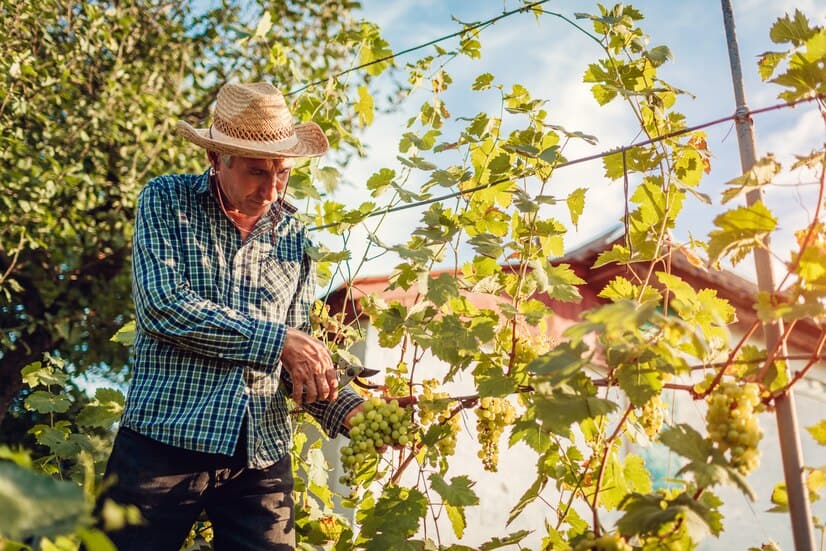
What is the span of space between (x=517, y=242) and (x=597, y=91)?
47cm

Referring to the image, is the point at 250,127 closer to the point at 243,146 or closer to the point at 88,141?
the point at 243,146

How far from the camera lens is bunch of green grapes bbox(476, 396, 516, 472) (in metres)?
2.07

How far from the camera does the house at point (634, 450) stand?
227 inches

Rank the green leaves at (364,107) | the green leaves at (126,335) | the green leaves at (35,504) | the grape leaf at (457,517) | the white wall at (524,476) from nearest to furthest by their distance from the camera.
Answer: the green leaves at (35,504) → the grape leaf at (457,517) → the green leaves at (126,335) → the green leaves at (364,107) → the white wall at (524,476)

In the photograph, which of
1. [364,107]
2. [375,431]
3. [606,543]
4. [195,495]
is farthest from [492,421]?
[364,107]

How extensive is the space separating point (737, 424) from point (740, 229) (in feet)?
1.18

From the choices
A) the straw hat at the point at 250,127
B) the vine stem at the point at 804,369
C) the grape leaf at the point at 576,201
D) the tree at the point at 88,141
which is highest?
the tree at the point at 88,141

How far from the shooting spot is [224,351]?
5.77ft

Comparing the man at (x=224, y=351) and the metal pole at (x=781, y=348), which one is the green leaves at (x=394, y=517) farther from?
the metal pole at (x=781, y=348)

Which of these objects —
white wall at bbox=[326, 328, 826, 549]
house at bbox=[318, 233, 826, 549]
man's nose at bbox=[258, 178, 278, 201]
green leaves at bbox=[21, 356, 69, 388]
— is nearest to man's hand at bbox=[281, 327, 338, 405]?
man's nose at bbox=[258, 178, 278, 201]

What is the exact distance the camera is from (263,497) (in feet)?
6.28

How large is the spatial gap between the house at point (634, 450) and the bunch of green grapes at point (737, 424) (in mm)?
3961

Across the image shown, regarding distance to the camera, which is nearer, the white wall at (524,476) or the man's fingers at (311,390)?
the man's fingers at (311,390)

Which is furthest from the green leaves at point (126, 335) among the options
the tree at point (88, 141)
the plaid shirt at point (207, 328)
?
the tree at point (88, 141)
